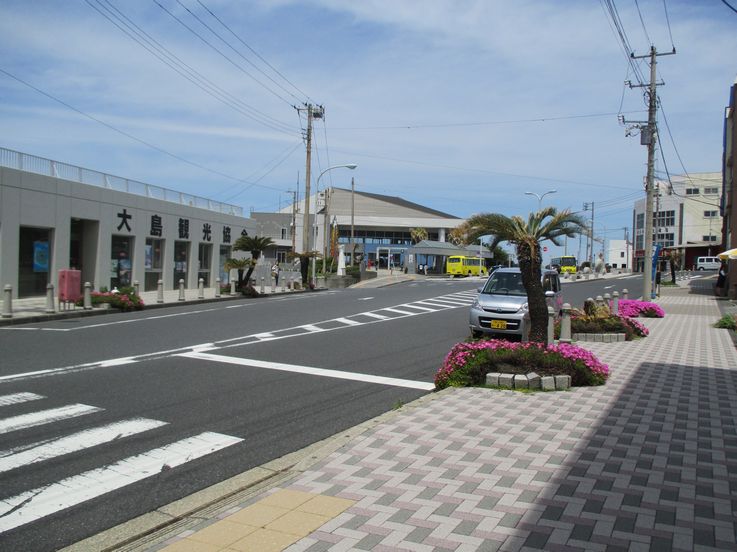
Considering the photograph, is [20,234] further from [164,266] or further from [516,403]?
[516,403]

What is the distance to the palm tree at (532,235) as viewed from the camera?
1041cm

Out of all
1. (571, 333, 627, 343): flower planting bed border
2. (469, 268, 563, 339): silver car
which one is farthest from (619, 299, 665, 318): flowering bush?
(571, 333, 627, 343): flower planting bed border

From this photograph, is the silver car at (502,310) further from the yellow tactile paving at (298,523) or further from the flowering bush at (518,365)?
the yellow tactile paving at (298,523)

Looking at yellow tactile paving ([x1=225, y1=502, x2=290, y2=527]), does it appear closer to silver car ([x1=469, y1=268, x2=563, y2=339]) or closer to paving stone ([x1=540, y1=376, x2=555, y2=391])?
paving stone ([x1=540, y1=376, x2=555, y2=391])

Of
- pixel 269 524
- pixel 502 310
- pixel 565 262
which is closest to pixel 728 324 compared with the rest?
pixel 502 310

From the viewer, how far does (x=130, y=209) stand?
1138 inches

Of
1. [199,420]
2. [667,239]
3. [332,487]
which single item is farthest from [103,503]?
[667,239]

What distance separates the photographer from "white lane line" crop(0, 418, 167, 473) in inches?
208

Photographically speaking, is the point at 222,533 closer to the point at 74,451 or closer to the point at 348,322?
the point at 74,451

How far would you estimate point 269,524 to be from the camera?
3902mm

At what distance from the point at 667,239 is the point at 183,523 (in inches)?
4310

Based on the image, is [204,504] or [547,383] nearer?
[204,504]

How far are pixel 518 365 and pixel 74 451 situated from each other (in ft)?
18.2

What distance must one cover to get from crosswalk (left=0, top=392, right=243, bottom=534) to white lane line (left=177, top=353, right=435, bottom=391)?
3.31 metres
